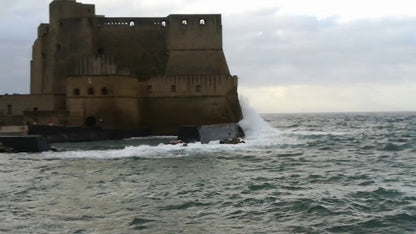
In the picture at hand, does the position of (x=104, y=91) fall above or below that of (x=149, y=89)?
below

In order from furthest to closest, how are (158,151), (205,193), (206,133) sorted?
(206,133) < (158,151) < (205,193)

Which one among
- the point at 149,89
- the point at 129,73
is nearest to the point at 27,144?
the point at 149,89

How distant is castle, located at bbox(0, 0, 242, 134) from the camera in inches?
1125

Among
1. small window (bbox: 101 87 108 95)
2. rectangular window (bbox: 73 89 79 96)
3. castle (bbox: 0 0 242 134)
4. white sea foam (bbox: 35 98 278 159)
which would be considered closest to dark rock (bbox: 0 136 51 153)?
white sea foam (bbox: 35 98 278 159)

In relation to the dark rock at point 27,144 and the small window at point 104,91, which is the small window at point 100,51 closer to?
the small window at point 104,91

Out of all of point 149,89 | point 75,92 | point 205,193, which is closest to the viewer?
point 205,193

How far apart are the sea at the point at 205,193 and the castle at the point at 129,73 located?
9570 millimetres

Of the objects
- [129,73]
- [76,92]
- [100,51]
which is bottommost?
[76,92]

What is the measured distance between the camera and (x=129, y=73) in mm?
32281

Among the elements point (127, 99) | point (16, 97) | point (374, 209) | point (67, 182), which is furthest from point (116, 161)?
point (16, 97)

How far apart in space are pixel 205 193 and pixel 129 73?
2190 cm

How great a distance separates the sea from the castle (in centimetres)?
957

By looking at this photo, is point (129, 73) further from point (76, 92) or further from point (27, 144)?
point (27, 144)

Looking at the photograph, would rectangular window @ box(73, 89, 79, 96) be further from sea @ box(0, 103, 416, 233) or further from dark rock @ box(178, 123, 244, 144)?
sea @ box(0, 103, 416, 233)
